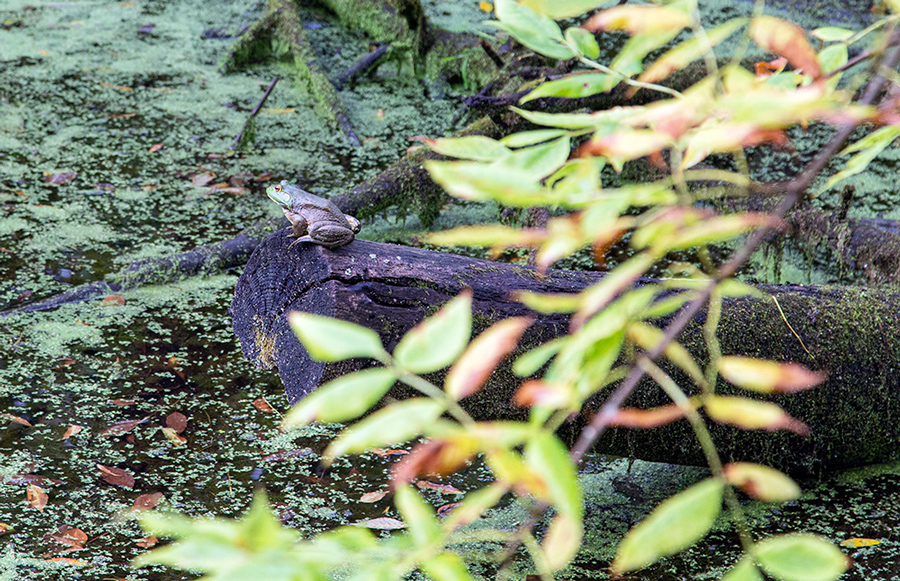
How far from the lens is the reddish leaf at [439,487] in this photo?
1.84m

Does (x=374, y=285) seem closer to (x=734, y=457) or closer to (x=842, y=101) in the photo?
(x=734, y=457)

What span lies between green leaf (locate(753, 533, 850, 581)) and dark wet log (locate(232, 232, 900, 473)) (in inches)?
40.6

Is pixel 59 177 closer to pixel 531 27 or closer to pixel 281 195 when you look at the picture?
pixel 281 195

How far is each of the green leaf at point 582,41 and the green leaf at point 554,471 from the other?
0.89 ft

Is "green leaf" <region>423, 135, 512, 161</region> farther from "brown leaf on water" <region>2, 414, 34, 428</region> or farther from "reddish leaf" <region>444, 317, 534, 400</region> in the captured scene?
"brown leaf on water" <region>2, 414, 34, 428</region>

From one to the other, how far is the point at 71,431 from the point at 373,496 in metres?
0.75

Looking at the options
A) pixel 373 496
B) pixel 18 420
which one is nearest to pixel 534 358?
pixel 373 496

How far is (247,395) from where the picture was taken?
214 centimetres

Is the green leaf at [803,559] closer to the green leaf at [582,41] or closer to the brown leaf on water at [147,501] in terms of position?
the green leaf at [582,41]

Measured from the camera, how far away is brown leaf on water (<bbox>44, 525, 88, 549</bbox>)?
163 cm

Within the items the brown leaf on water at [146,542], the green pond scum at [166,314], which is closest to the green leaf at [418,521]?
the green pond scum at [166,314]

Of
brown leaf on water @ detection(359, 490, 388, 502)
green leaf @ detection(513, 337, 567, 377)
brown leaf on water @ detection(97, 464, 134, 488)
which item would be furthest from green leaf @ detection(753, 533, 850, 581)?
brown leaf on water @ detection(97, 464, 134, 488)

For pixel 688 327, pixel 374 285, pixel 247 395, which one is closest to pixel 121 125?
pixel 247 395

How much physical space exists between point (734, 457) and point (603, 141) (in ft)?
4.61
